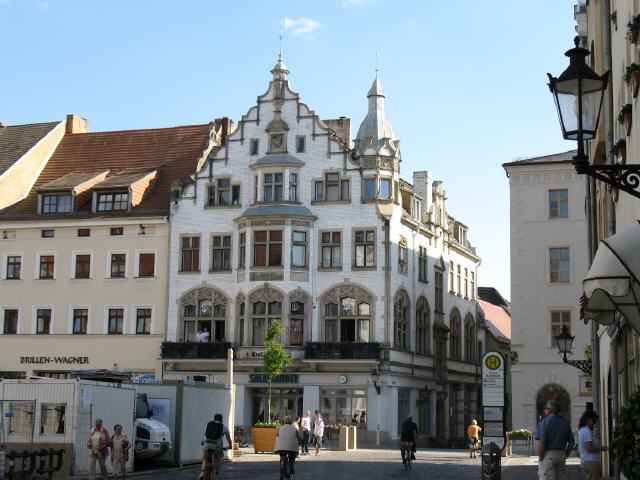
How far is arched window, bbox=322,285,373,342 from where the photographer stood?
52156mm

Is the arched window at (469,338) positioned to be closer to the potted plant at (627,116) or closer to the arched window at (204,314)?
the arched window at (204,314)

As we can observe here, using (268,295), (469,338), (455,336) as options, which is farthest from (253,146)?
(469,338)

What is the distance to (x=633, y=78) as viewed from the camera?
13.2 m

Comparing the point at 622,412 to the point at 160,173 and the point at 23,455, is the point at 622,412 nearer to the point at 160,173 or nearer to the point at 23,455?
the point at 23,455

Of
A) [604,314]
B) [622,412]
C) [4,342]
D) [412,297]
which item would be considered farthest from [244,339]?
[622,412]

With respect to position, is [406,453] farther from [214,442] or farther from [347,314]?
[347,314]

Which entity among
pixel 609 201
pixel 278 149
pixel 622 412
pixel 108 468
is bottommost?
pixel 108 468

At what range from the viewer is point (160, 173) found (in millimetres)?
58250

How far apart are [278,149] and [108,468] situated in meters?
26.6

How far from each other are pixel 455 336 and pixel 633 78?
171 feet

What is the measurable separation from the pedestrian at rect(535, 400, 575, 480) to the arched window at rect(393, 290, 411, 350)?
36288mm

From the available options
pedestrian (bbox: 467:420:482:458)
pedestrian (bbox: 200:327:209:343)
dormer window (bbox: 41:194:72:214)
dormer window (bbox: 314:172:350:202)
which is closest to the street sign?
pedestrian (bbox: 467:420:482:458)

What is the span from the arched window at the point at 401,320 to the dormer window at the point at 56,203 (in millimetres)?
18183

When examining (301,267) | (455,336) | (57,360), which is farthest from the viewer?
(455,336)
